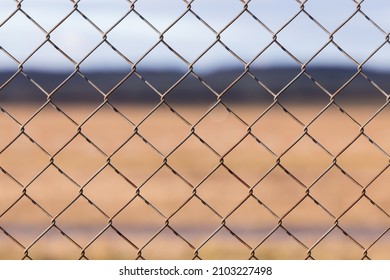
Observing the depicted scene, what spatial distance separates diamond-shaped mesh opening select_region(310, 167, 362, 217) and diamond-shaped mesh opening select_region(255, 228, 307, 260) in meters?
1.16

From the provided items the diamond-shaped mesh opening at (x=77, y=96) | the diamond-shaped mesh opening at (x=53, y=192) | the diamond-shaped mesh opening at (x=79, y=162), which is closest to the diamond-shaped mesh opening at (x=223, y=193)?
the diamond-shaped mesh opening at (x=53, y=192)

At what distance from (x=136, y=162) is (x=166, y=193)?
12.2 feet

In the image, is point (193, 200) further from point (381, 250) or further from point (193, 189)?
point (193, 189)

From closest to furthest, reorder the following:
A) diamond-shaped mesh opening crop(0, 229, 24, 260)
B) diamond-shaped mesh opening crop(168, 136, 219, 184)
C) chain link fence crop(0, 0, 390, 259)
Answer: chain link fence crop(0, 0, 390, 259)
diamond-shaped mesh opening crop(0, 229, 24, 260)
diamond-shaped mesh opening crop(168, 136, 219, 184)

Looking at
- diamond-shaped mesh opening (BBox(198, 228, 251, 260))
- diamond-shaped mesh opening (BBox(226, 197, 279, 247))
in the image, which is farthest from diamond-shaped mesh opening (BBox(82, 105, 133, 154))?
diamond-shaped mesh opening (BBox(198, 228, 251, 260))

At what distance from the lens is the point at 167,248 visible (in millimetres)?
6070

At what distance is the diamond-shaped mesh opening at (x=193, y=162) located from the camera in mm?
10837

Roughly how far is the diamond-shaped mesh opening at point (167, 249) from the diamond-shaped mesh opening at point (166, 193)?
4.37ft

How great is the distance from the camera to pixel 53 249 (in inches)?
232

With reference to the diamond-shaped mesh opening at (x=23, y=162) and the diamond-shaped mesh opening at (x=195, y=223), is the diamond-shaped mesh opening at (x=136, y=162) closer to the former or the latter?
the diamond-shaped mesh opening at (x=23, y=162)

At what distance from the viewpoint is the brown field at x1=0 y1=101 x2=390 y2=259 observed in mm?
3135

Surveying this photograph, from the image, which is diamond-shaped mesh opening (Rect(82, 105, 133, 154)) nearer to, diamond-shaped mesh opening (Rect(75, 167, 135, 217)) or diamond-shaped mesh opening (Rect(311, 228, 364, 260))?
diamond-shaped mesh opening (Rect(75, 167, 135, 217))

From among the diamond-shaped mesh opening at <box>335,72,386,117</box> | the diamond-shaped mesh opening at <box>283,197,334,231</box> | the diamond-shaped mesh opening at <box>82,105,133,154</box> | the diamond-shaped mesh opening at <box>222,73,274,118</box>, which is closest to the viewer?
the diamond-shaped mesh opening at <box>283,197,334,231</box>
